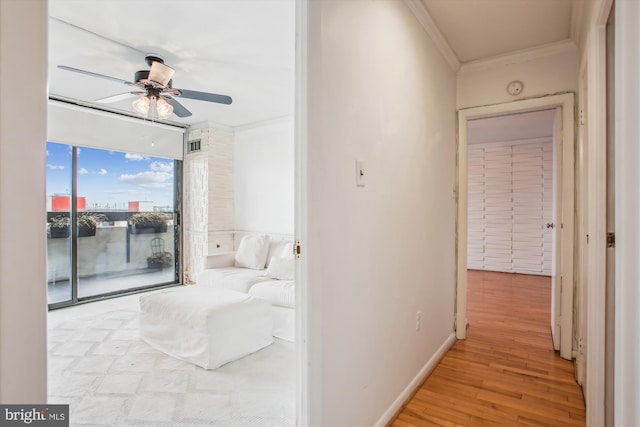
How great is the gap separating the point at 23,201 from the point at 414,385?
2.33 m

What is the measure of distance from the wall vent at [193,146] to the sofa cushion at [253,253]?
1873 mm

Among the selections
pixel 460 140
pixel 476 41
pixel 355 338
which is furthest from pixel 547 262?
pixel 355 338

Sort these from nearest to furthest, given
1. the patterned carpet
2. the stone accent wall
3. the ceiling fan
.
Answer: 1. the patterned carpet
2. the ceiling fan
3. the stone accent wall

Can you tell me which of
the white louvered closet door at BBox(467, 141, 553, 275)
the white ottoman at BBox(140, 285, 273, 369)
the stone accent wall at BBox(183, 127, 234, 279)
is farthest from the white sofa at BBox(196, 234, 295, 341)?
the white louvered closet door at BBox(467, 141, 553, 275)

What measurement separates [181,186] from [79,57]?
274 cm

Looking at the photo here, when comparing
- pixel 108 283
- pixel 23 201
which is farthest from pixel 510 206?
pixel 23 201

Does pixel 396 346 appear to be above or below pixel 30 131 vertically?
below

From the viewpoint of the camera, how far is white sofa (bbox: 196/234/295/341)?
3334 millimetres

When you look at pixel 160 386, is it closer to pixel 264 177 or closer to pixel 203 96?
pixel 203 96

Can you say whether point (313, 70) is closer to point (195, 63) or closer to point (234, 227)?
point (195, 63)

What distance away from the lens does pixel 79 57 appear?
3.10 metres

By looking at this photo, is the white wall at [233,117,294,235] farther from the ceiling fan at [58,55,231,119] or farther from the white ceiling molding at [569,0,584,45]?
the white ceiling molding at [569,0,584,45]
